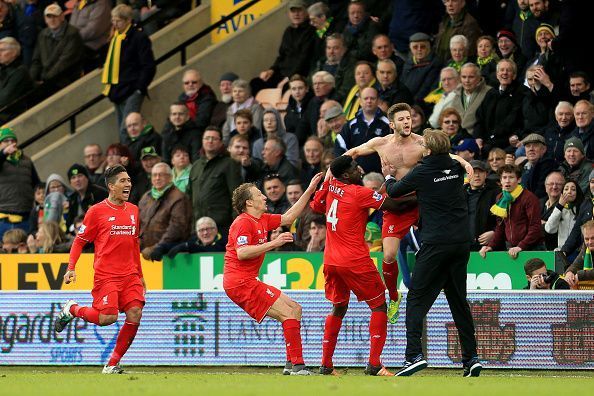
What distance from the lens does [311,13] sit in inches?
883

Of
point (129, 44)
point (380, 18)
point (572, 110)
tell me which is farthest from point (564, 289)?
point (129, 44)

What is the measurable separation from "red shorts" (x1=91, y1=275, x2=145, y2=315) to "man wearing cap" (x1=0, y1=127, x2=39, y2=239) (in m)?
7.23

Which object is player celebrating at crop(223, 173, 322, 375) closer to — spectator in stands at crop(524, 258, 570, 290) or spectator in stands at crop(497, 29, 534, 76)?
spectator in stands at crop(524, 258, 570, 290)

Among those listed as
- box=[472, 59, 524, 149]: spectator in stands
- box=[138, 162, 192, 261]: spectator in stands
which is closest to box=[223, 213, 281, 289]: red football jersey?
box=[138, 162, 192, 261]: spectator in stands

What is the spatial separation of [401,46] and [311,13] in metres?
1.60

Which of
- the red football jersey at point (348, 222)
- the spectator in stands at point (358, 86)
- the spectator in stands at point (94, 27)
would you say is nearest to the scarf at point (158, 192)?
the spectator in stands at point (358, 86)

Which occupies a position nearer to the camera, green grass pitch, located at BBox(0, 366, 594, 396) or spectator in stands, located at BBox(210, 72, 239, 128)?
green grass pitch, located at BBox(0, 366, 594, 396)

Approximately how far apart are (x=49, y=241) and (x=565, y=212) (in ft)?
24.6

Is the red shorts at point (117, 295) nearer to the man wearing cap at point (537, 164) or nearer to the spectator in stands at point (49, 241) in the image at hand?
the spectator in stands at point (49, 241)

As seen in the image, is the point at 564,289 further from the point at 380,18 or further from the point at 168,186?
the point at 380,18

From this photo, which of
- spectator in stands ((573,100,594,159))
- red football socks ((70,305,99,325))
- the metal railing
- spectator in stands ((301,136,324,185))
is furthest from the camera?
the metal railing

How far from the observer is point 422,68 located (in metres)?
20.7

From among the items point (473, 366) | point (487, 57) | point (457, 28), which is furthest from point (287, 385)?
point (457, 28)

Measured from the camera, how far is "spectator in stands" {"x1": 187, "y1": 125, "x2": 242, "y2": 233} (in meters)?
20.0
